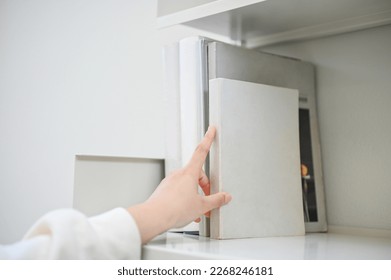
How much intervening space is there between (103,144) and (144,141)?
0.11 meters

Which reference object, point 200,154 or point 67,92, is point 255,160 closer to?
point 200,154

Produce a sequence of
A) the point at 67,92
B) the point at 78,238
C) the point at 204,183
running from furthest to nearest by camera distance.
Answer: the point at 67,92 → the point at 204,183 → the point at 78,238

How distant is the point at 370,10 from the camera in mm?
855

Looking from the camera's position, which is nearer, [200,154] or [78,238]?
[78,238]

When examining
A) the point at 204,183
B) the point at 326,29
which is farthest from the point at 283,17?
the point at 204,183

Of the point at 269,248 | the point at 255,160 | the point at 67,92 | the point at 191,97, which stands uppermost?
the point at 67,92

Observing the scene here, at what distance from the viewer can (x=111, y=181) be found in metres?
0.79

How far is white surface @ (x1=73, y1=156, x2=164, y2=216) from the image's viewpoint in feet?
2.43

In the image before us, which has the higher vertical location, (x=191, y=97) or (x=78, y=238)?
(x=191, y=97)

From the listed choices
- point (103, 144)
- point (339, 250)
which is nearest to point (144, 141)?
point (103, 144)

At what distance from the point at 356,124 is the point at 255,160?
10.0 inches

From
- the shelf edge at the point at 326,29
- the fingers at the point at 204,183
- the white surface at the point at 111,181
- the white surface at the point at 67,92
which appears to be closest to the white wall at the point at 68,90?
the white surface at the point at 67,92

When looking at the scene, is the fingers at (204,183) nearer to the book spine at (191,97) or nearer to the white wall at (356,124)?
the book spine at (191,97)

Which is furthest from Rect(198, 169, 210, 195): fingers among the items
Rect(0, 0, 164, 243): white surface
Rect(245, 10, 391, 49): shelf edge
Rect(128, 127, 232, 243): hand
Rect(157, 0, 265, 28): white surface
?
Rect(0, 0, 164, 243): white surface
